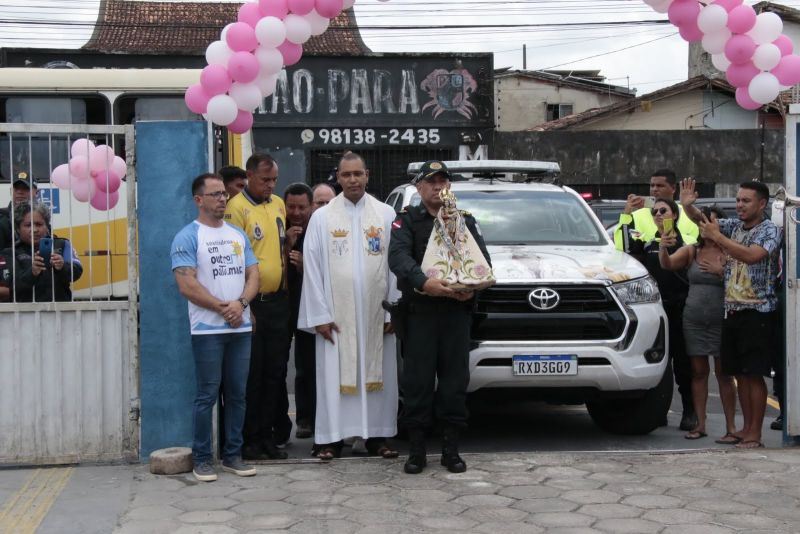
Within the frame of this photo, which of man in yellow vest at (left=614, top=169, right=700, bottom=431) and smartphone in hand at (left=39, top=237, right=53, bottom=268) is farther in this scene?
man in yellow vest at (left=614, top=169, right=700, bottom=431)

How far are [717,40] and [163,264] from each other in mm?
4268

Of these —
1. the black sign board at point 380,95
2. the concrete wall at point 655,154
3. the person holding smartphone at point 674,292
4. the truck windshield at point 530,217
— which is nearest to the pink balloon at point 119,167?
the truck windshield at point 530,217

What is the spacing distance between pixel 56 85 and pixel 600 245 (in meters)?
7.56

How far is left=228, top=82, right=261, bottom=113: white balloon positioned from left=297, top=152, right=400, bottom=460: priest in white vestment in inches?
29.5

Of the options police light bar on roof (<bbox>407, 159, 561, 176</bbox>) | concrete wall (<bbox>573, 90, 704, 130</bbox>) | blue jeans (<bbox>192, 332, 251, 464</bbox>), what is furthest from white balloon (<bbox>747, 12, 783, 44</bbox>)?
concrete wall (<bbox>573, 90, 704, 130</bbox>)

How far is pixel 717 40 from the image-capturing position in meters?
7.33

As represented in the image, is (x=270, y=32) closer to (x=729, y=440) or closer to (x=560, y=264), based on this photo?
(x=560, y=264)

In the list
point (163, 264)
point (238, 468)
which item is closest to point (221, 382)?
point (238, 468)

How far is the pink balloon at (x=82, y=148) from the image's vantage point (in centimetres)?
663

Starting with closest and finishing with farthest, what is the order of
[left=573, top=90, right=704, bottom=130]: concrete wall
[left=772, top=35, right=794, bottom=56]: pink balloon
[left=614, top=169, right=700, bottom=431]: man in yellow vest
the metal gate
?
the metal gate → [left=772, top=35, right=794, bottom=56]: pink balloon → [left=614, top=169, right=700, bottom=431]: man in yellow vest → [left=573, top=90, right=704, bottom=130]: concrete wall

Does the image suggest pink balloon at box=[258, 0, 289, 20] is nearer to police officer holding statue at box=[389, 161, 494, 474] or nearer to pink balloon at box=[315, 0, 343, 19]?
pink balloon at box=[315, 0, 343, 19]

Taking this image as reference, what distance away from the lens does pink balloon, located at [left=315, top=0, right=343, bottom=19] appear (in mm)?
6953

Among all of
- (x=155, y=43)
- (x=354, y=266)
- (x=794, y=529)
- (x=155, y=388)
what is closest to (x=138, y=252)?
(x=155, y=388)

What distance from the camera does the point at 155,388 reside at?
6648 mm
